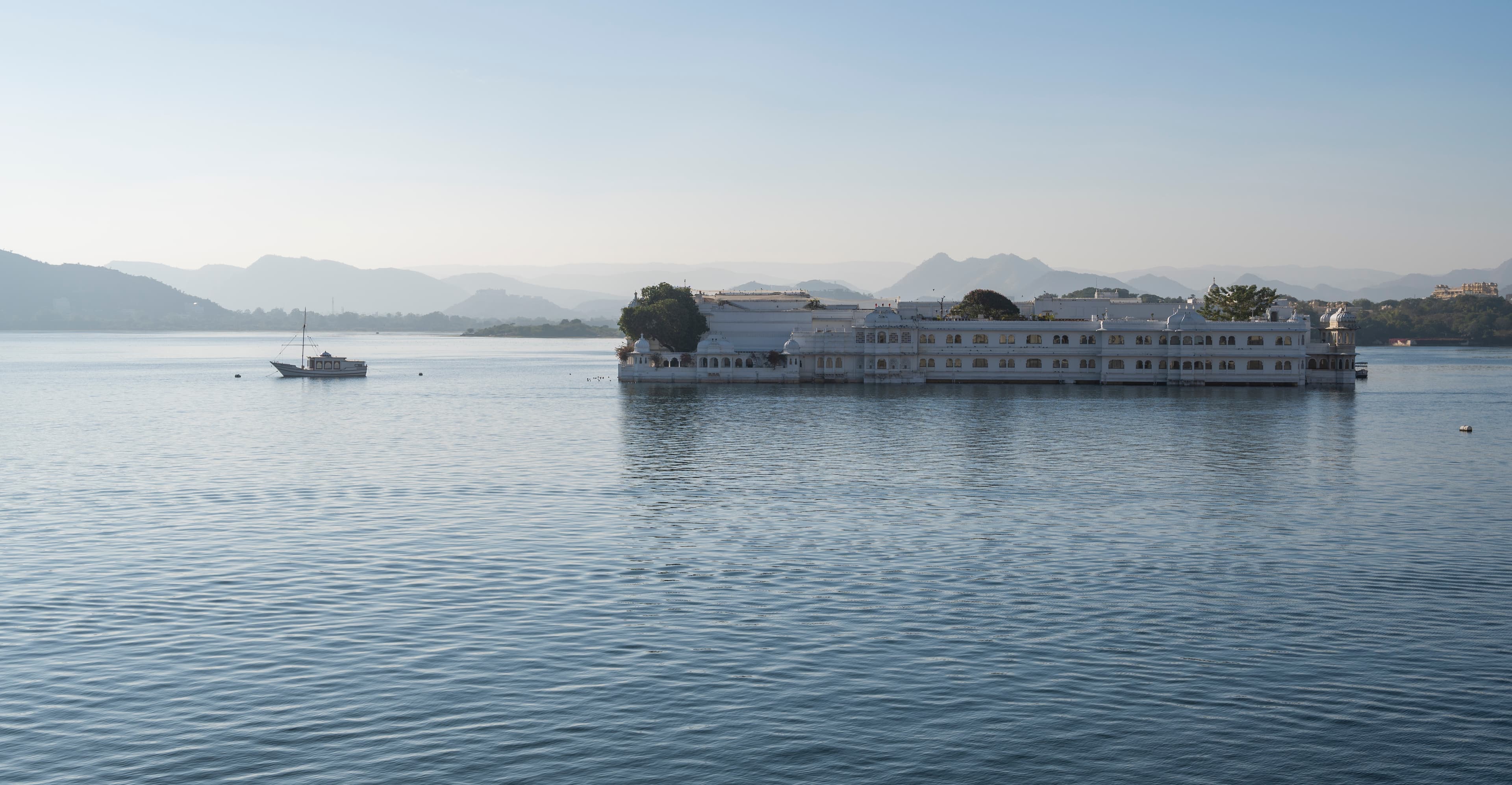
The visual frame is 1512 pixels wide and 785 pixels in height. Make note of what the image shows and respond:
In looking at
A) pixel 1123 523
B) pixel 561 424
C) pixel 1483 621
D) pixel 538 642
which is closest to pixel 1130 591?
pixel 1483 621

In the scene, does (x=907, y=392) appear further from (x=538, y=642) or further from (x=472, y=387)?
(x=538, y=642)

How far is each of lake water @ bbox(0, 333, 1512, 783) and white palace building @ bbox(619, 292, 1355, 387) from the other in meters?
73.4

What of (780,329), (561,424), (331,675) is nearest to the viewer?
(331,675)

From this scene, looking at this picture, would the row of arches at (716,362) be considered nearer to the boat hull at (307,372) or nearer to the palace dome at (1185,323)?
the palace dome at (1185,323)

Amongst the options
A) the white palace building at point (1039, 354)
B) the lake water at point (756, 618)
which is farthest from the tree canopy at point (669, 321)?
the lake water at point (756, 618)

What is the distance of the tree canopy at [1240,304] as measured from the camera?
15400 centimetres

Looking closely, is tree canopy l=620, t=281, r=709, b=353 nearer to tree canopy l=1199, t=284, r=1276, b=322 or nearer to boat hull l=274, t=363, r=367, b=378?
boat hull l=274, t=363, r=367, b=378

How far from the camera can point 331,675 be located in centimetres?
2191

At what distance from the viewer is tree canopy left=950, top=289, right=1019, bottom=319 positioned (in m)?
160

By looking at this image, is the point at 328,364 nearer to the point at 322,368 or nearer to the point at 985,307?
the point at 322,368

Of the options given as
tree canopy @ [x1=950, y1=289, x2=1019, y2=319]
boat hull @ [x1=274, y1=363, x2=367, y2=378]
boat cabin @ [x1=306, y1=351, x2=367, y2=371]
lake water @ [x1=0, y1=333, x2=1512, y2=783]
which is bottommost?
lake water @ [x1=0, y1=333, x2=1512, y2=783]

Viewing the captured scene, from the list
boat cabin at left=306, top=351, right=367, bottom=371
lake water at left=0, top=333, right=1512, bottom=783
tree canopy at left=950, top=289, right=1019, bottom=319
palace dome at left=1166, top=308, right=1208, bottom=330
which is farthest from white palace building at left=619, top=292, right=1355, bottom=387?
lake water at left=0, top=333, right=1512, bottom=783

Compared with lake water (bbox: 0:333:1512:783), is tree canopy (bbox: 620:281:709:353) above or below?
above

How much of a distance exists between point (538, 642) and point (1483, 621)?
2113cm
